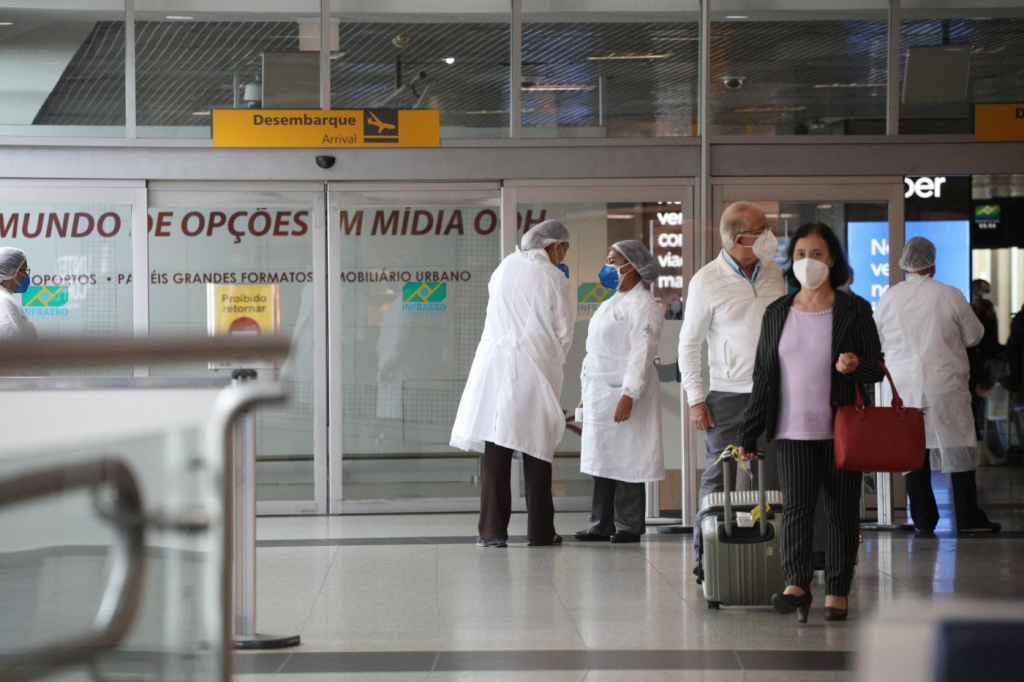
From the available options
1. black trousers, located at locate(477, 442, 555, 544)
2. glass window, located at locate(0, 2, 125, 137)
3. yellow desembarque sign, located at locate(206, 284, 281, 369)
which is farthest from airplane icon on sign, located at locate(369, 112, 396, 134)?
black trousers, located at locate(477, 442, 555, 544)

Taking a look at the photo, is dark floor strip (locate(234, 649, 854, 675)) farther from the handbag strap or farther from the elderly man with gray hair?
the elderly man with gray hair

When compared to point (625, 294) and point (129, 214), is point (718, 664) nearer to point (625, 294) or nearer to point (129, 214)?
point (625, 294)

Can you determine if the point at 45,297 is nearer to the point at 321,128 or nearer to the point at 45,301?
the point at 45,301

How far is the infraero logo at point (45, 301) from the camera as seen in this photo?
7824 millimetres

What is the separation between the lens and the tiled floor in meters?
3.97

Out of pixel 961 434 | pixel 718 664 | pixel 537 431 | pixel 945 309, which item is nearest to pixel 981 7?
pixel 945 309

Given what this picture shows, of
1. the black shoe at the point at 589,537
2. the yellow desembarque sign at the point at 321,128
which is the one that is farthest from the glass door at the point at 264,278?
the black shoe at the point at 589,537

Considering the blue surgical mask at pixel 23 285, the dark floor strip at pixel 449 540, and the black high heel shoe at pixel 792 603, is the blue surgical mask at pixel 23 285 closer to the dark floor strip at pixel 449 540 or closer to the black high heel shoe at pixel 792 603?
the dark floor strip at pixel 449 540

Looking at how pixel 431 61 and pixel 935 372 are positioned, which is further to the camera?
pixel 431 61

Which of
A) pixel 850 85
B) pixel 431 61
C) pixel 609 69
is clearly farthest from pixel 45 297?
pixel 850 85

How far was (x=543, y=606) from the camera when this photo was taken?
495 cm

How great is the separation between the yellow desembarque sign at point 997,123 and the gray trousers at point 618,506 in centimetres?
342

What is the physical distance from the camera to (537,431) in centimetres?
645

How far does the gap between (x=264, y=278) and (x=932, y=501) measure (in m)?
4.51
